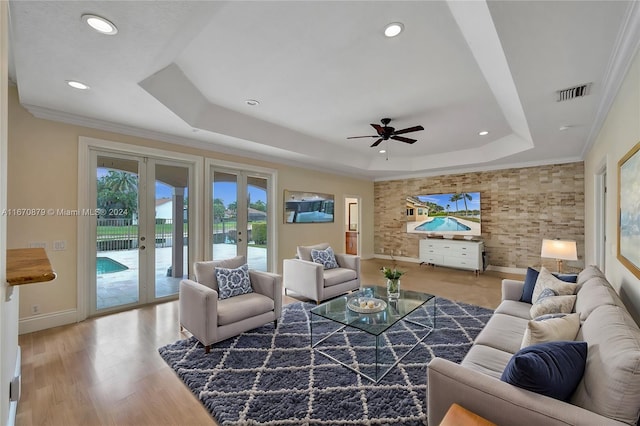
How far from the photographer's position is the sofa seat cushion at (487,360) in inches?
69.1

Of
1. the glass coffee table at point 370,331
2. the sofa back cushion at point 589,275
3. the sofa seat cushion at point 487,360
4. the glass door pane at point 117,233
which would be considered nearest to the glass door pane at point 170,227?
the glass door pane at point 117,233

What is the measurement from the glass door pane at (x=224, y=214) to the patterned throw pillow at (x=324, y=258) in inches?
62.5

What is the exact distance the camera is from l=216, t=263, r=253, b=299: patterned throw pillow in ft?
10.6

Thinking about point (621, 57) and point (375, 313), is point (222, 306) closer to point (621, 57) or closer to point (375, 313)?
point (375, 313)

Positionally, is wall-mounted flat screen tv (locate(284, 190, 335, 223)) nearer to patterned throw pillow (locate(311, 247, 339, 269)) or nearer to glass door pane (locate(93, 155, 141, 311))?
patterned throw pillow (locate(311, 247, 339, 269))

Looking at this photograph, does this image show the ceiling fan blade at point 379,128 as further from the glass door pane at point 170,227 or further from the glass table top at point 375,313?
the glass door pane at point 170,227

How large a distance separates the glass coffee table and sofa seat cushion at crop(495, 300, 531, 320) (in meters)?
0.75

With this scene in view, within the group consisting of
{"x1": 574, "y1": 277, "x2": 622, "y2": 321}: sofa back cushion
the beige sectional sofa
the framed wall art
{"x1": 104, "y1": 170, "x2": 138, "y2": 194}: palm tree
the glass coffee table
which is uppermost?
{"x1": 104, "y1": 170, "x2": 138, "y2": 194}: palm tree

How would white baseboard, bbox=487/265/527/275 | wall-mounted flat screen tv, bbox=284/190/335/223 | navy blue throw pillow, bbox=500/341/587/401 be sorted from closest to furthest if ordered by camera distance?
navy blue throw pillow, bbox=500/341/587/401 → wall-mounted flat screen tv, bbox=284/190/335/223 → white baseboard, bbox=487/265/527/275

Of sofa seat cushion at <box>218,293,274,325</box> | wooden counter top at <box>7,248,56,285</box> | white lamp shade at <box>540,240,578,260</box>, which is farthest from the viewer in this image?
white lamp shade at <box>540,240,578,260</box>

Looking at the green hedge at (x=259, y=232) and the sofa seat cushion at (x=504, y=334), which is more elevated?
the green hedge at (x=259, y=232)

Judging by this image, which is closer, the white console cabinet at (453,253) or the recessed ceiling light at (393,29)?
the recessed ceiling light at (393,29)

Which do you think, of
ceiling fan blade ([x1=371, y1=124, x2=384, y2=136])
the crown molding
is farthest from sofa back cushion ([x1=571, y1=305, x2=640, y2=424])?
ceiling fan blade ([x1=371, y1=124, x2=384, y2=136])

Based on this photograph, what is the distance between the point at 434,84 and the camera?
3.09m
